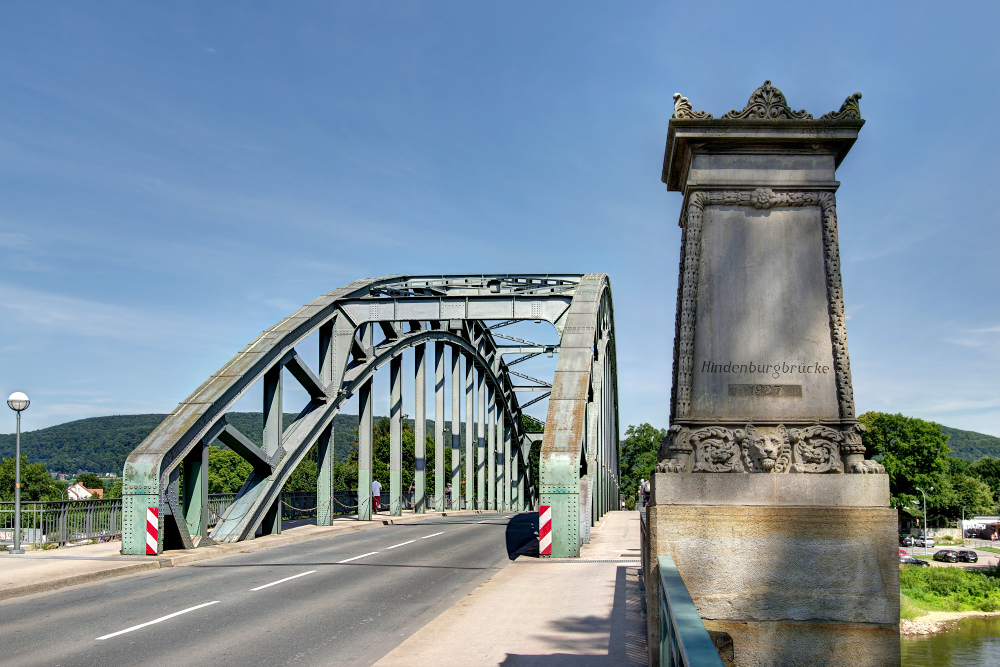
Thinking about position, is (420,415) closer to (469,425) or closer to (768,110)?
(469,425)

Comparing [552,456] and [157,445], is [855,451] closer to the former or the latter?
[552,456]

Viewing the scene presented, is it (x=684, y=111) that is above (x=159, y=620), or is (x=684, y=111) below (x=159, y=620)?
above

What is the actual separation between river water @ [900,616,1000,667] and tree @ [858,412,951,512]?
101 ft

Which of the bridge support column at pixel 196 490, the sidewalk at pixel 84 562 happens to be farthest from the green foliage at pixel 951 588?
the bridge support column at pixel 196 490

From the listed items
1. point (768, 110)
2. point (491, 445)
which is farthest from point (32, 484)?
point (768, 110)

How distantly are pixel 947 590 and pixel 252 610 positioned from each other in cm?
4484

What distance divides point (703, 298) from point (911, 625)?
35.2 metres

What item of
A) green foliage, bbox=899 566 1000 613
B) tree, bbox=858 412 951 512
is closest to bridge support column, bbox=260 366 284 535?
green foliage, bbox=899 566 1000 613

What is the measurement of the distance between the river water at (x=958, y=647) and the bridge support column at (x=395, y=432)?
18435mm

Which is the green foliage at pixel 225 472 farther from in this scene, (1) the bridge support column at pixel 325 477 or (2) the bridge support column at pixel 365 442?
(1) the bridge support column at pixel 325 477

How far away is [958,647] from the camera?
107 feet

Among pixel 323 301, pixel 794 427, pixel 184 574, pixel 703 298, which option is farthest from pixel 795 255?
pixel 323 301

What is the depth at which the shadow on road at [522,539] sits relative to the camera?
15202 mm

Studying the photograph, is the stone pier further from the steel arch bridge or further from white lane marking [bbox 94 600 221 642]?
the steel arch bridge
